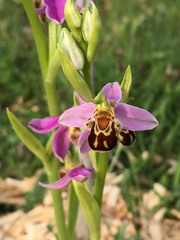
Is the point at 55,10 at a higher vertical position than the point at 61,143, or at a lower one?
higher

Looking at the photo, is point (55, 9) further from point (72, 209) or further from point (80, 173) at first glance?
point (72, 209)

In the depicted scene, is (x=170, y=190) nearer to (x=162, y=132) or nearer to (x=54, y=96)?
(x=162, y=132)

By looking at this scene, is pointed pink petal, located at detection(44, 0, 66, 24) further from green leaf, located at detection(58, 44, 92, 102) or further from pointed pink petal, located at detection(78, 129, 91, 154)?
pointed pink petal, located at detection(78, 129, 91, 154)

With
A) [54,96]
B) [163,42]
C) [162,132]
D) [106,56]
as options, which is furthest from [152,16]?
[54,96]

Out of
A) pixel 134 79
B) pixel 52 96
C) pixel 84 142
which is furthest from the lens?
pixel 134 79

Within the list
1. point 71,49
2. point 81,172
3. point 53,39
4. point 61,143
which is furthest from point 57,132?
point 71,49

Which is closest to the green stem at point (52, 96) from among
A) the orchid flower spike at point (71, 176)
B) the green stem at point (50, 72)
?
the green stem at point (50, 72)

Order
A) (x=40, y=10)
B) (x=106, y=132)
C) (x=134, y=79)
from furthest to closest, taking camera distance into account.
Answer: (x=134, y=79) → (x=40, y=10) → (x=106, y=132)

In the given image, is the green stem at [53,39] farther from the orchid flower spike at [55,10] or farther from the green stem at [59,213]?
the green stem at [59,213]
